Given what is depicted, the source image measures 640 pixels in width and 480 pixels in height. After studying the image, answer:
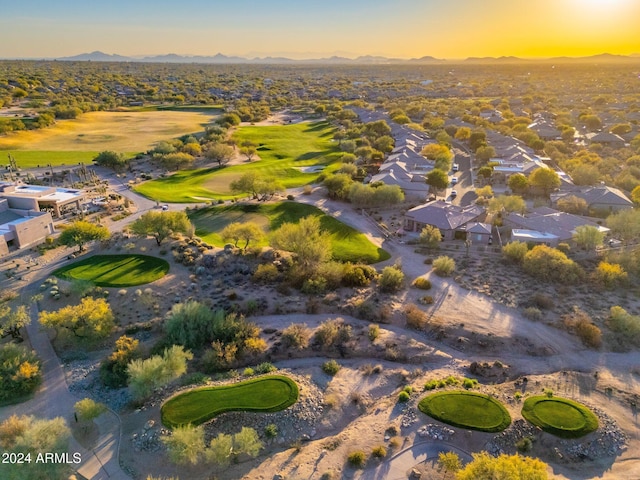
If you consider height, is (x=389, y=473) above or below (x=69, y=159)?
below

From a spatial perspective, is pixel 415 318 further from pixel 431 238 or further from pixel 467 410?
pixel 431 238

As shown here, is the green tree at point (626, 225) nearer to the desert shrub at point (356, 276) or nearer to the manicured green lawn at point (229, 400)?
the desert shrub at point (356, 276)

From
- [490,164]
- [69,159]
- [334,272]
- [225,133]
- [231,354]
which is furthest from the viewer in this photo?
[225,133]

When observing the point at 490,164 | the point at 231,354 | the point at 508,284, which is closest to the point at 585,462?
the point at 508,284

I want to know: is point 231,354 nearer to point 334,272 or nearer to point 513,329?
point 334,272

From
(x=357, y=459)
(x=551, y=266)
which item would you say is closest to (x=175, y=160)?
(x=551, y=266)

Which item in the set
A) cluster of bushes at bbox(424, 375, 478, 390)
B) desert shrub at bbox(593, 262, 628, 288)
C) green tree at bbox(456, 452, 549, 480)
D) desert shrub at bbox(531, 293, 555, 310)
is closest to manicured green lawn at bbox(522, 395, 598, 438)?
cluster of bushes at bbox(424, 375, 478, 390)
